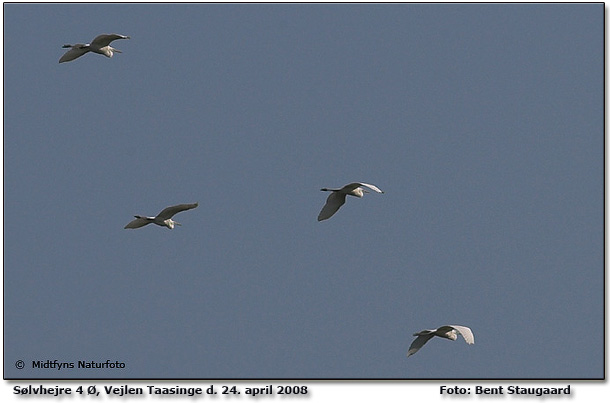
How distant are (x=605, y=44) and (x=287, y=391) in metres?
11.8

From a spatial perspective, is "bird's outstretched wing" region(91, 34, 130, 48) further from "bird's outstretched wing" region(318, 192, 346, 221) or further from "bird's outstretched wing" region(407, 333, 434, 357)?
"bird's outstretched wing" region(407, 333, 434, 357)

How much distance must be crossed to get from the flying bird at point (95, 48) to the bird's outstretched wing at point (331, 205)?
19.5 ft

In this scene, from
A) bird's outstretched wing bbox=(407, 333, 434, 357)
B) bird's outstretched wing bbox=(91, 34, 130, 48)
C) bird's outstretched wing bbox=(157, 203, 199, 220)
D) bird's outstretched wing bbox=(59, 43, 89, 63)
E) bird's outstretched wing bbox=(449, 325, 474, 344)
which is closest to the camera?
bird's outstretched wing bbox=(449, 325, 474, 344)

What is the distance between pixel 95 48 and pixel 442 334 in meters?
10.3

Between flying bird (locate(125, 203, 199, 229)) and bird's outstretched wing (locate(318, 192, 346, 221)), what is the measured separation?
3.35m

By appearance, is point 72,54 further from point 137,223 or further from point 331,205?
point 331,205

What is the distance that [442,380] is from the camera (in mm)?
27469

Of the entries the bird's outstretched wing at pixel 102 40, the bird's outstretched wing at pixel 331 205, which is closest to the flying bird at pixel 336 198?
the bird's outstretched wing at pixel 331 205

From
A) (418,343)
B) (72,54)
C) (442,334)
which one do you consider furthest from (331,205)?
(72,54)

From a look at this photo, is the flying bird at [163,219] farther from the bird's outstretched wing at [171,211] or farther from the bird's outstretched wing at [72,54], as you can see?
the bird's outstretched wing at [72,54]

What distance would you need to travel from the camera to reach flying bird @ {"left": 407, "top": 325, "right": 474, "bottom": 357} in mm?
28219

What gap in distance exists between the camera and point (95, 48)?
31.1 meters

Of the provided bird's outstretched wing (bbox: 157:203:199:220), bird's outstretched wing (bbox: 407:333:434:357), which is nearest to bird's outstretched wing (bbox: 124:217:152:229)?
bird's outstretched wing (bbox: 157:203:199:220)

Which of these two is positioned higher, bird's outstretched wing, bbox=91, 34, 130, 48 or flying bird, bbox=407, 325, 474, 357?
bird's outstretched wing, bbox=91, 34, 130, 48
